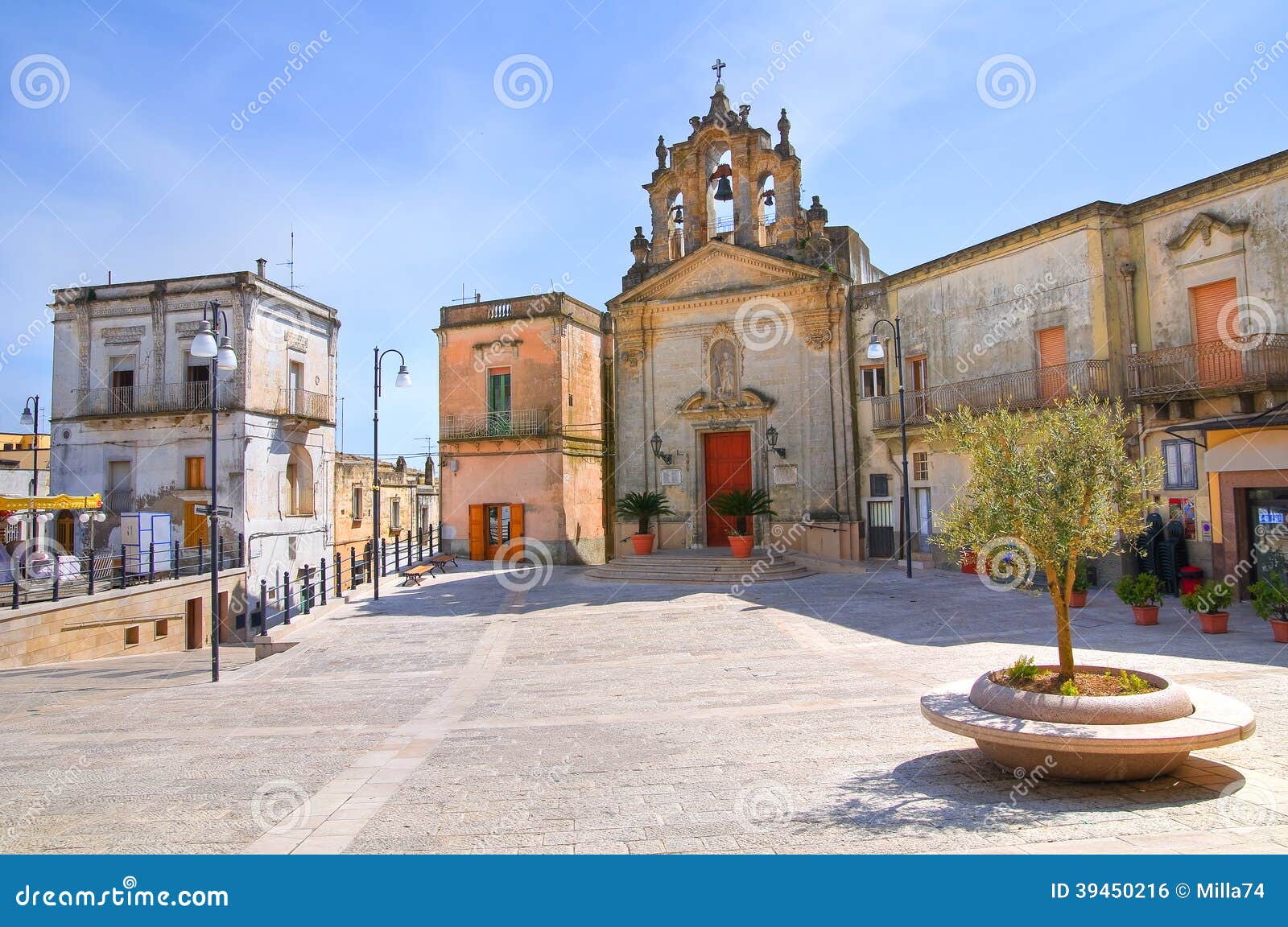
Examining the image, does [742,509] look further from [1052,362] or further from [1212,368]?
[1212,368]

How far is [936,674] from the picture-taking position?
33.2ft

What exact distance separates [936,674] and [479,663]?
6196 mm

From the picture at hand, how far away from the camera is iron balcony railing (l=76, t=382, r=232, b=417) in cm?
2672

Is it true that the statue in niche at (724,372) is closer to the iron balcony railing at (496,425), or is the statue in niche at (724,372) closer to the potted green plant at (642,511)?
the potted green plant at (642,511)

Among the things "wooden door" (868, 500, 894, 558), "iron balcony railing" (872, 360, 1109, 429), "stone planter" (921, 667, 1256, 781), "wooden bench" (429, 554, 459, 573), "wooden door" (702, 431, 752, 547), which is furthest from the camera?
"wooden door" (702, 431, 752, 547)

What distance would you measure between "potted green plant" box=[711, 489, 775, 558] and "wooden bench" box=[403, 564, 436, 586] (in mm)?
8076

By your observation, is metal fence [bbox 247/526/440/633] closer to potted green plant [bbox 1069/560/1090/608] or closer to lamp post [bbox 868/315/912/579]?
lamp post [bbox 868/315/912/579]

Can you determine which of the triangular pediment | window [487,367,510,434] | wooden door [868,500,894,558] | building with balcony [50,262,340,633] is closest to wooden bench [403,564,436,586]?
A: building with balcony [50,262,340,633]

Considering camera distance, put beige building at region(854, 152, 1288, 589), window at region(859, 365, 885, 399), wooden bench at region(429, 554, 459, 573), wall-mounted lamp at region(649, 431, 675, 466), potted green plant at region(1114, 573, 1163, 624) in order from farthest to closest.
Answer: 1. wall-mounted lamp at region(649, 431, 675, 466)
2. wooden bench at region(429, 554, 459, 573)
3. window at region(859, 365, 885, 399)
4. beige building at region(854, 152, 1288, 589)
5. potted green plant at region(1114, 573, 1163, 624)

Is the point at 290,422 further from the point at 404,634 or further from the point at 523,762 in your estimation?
the point at 523,762

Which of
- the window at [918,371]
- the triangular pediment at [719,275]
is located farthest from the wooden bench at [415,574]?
the window at [918,371]

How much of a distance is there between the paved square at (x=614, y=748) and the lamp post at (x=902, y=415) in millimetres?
5743

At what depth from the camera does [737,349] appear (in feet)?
82.5

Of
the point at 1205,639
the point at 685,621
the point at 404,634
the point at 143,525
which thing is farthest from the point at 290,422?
the point at 1205,639
